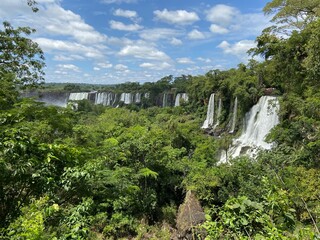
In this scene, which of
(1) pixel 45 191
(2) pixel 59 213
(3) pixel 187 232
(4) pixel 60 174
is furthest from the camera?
(3) pixel 187 232

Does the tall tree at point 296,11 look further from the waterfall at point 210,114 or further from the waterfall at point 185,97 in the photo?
the waterfall at point 185,97

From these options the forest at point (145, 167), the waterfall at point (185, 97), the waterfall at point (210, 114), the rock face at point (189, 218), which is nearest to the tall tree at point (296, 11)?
the forest at point (145, 167)

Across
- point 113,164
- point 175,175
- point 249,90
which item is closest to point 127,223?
point 113,164

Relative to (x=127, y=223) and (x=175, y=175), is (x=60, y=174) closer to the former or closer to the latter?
(x=127, y=223)

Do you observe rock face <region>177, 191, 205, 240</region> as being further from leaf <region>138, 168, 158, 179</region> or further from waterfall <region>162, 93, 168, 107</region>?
waterfall <region>162, 93, 168, 107</region>

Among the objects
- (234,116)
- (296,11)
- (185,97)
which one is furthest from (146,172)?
(185,97)

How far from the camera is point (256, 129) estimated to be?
20828 millimetres

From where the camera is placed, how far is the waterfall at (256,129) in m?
18.7

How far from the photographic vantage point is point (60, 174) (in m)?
3.25

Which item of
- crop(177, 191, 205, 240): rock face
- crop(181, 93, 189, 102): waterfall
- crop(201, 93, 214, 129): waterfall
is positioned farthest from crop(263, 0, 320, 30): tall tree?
crop(181, 93, 189, 102): waterfall

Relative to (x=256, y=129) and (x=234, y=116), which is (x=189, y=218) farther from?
(x=234, y=116)

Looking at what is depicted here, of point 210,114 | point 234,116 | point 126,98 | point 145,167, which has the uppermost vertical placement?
point 126,98

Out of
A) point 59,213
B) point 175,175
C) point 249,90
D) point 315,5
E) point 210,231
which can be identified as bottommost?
point 175,175

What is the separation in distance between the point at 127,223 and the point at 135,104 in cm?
4797
